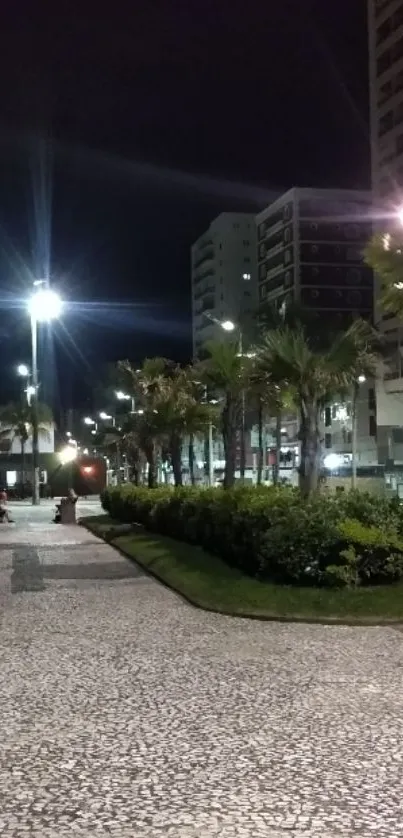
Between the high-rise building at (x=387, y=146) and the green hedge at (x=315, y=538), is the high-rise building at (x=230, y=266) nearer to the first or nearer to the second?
the high-rise building at (x=387, y=146)

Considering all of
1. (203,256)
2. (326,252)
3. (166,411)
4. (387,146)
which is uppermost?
(203,256)

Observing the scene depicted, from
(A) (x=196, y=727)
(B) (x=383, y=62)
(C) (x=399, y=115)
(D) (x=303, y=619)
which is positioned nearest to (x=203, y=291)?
(B) (x=383, y=62)

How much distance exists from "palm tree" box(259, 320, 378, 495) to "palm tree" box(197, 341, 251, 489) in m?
3.49

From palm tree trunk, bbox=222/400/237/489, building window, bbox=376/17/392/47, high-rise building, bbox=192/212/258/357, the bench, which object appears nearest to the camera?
palm tree trunk, bbox=222/400/237/489

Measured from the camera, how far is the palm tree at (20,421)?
73.6 metres

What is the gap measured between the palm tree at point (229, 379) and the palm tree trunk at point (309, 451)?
12.0 feet

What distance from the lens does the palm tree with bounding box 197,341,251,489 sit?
2002 cm

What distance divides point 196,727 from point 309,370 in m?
9.63

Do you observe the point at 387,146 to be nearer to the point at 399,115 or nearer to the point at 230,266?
the point at 399,115

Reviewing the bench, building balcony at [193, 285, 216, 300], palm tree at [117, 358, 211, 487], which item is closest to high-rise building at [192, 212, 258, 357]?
building balcony at [193, 285, 216, 300]

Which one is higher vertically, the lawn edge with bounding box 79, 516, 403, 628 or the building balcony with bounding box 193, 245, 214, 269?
the building balcony with bounding box 193, 245, 214, 269

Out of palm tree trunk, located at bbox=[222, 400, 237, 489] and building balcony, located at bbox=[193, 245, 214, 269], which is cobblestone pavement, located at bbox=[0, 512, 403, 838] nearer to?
palm tree trunk, located at bbox=[222, 400, 237, 489]

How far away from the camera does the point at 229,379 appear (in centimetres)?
2012

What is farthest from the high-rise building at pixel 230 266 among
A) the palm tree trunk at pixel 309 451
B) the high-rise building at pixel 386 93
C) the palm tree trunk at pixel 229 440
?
the palm tree trunk at pixel 309 451
